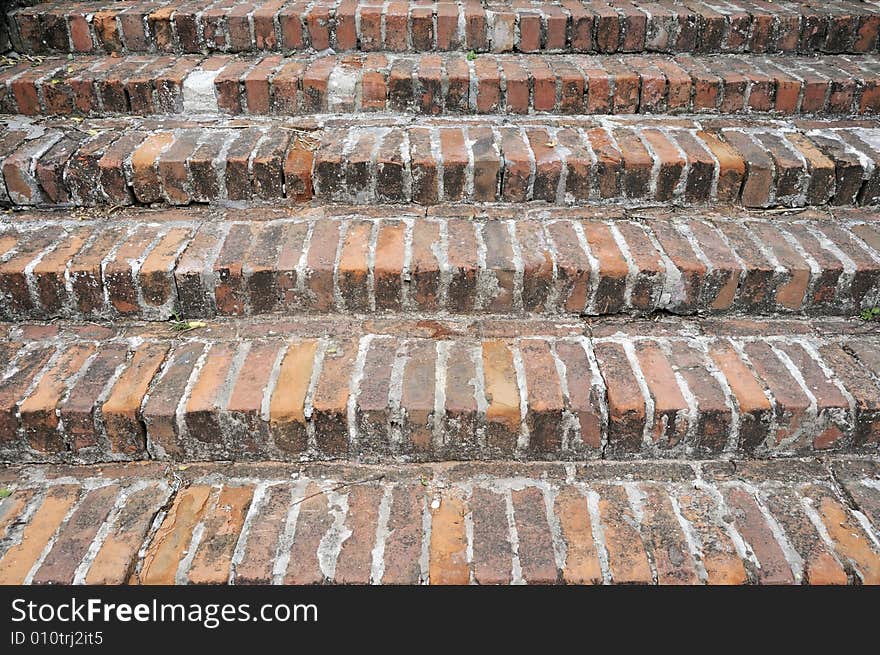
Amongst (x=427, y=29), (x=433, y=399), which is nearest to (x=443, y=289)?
(x=433, y=399)

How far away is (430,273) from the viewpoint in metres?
1.72

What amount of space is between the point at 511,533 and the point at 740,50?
2042 mm

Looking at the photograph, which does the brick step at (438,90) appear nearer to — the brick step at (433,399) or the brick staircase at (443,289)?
the brick staircase at (443,289)

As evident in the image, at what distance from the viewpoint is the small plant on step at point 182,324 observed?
5.80ft

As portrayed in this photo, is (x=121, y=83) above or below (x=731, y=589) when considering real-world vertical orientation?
above

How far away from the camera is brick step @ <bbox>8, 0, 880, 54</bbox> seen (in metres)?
2.32

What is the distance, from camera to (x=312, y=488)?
1521 mm

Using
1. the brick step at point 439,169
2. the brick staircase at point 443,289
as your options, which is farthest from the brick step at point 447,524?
the brick step at point 439,169

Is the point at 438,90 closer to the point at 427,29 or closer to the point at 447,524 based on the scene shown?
the point at 427,29

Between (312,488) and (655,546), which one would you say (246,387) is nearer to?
(312,488)

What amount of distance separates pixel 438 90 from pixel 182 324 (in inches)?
45.2

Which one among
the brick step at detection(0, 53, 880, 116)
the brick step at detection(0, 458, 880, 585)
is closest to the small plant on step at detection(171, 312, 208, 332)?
the brick step at detection(0, 458, 880, 585)

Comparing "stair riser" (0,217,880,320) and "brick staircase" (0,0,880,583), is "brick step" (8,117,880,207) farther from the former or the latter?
"stair riser" (0,217,880,320)

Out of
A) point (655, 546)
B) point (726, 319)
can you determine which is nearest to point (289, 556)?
point (655, 546)
